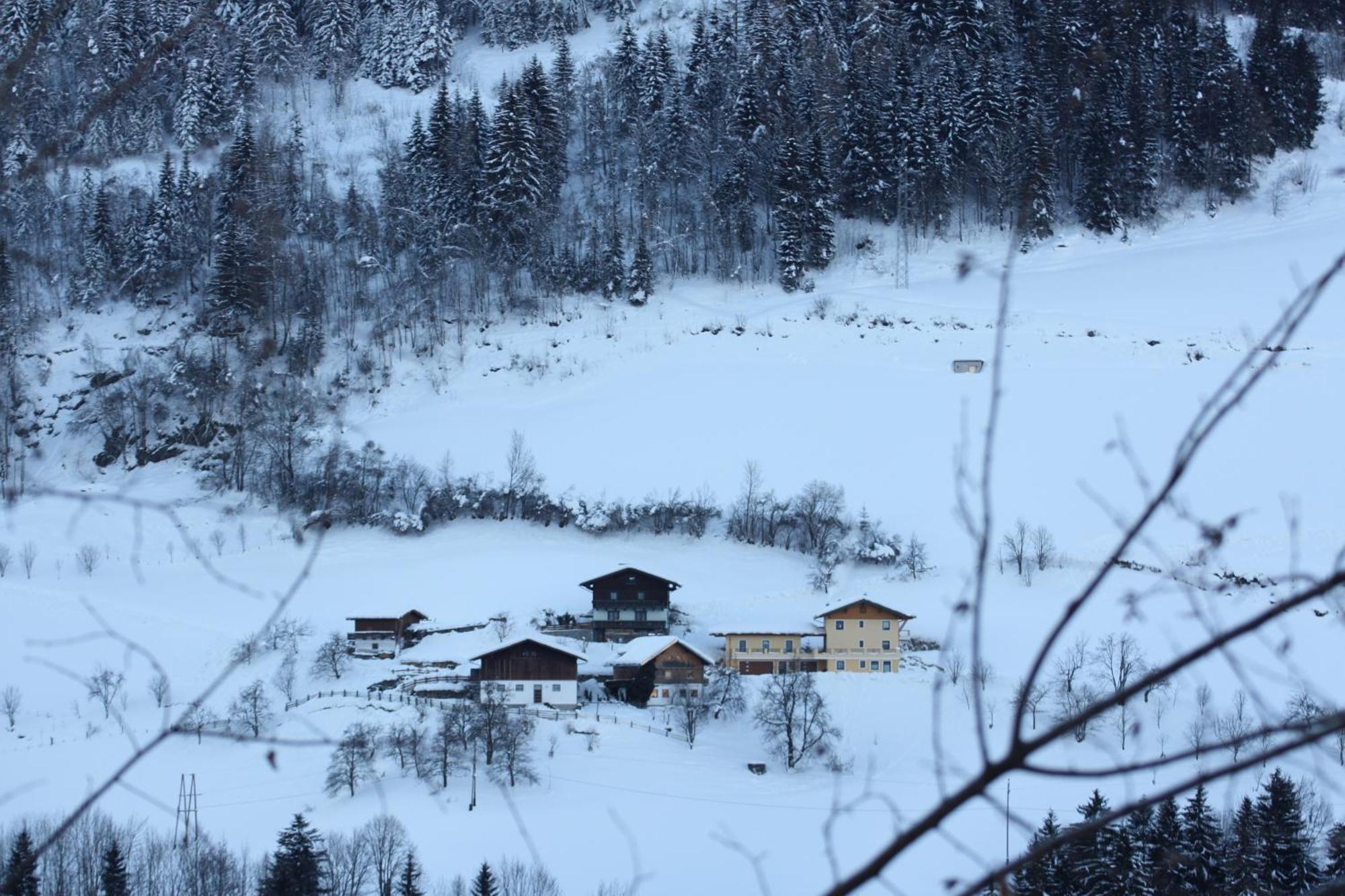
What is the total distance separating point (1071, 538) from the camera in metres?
28.2

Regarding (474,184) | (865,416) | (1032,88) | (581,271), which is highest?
(1032,88)

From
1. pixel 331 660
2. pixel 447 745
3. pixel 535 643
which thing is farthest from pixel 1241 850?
pixel 331 660

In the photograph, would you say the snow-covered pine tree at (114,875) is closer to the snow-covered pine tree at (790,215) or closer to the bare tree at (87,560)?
the bare tree at (87,560)

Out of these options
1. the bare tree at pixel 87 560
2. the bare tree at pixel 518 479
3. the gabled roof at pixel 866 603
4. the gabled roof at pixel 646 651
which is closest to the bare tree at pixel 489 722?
the gabled roof at pixel 646 651

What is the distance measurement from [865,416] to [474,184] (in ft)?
69.5

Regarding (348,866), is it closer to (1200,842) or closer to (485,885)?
(485,885)

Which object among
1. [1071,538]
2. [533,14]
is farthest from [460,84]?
[1071,538]

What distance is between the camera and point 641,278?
137 feet

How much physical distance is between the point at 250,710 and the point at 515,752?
→ 21.6ft

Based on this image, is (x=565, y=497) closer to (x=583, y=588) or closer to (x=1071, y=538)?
(x=583, y=588)

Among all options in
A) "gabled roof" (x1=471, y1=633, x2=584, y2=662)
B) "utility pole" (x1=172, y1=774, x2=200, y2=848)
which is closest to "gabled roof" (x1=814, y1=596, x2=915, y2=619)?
"gabled roof" (x1=471, y1=633, x2=584, y2=662)

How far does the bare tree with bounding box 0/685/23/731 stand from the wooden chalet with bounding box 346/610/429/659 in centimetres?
680

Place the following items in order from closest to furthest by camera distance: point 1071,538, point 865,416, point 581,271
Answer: point 1071,538 → point 865,416 → point 581,271

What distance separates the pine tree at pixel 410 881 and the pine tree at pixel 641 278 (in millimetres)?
29055
